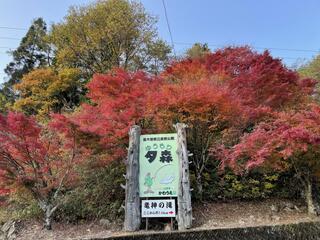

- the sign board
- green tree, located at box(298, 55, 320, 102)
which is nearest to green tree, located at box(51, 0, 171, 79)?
green tree, located at box(298, 55, 320, 102)

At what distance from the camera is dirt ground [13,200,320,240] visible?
5055mm

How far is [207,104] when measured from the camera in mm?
5492

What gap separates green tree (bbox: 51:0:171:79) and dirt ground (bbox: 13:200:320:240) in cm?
992

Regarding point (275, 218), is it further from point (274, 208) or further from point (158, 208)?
point (158, 208)

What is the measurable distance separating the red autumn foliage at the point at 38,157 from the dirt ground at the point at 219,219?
14.1 inches

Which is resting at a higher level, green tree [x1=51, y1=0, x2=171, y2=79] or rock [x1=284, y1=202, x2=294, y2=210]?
green tree [x1=51, y1=0, x2=171, y2=79]

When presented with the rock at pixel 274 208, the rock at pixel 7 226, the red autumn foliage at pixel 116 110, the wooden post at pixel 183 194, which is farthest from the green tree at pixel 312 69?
the rock at pixel 7 226

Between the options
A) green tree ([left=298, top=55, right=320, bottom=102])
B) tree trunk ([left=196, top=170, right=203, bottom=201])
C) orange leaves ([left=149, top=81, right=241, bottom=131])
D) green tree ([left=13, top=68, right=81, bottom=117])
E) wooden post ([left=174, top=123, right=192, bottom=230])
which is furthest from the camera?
green tree ([left=13, top=68, right=81, bottom=117])

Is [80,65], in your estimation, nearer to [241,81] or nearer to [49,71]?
[49,71]

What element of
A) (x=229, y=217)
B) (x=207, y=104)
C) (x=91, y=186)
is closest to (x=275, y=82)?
(x=207, y=104)

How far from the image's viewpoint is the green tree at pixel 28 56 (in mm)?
16250

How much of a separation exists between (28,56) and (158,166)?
14.0 m

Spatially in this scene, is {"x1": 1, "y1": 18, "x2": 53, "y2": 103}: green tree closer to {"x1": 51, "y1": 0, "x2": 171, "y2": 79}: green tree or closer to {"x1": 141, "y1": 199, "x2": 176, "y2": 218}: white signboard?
{"x1": 51, "y1": 0, "x2": 171, "y2": 79}: green tree

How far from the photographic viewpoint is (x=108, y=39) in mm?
14773
